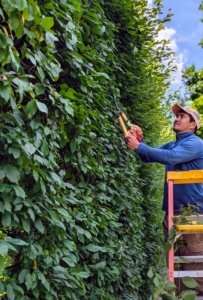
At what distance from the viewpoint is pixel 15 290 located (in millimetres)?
1607

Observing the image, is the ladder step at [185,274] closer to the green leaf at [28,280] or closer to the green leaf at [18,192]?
the green leaf at [28,280]

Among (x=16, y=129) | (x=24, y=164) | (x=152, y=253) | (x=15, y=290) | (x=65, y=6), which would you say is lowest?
(x=152, y=253)

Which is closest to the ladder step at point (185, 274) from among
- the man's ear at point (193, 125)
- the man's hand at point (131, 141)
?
the man's hand at point (131, 141)

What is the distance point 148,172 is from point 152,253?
42.6 inches

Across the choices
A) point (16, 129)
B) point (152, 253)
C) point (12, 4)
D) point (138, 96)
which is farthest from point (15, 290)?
point (152, 253)

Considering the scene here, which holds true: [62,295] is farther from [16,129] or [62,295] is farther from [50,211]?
[16,129]

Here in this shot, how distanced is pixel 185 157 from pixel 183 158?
20 millimetres

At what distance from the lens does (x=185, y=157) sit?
3262 mm

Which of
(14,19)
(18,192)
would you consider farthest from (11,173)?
(14,19)

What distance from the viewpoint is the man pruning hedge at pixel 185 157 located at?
128 inches

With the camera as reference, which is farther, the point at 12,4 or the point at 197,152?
the point at 197,152

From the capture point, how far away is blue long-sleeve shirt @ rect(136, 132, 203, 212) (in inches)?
127

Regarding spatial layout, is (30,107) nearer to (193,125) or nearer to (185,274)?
(185,274)

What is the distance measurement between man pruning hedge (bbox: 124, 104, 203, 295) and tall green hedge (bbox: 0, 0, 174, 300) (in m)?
0.29
